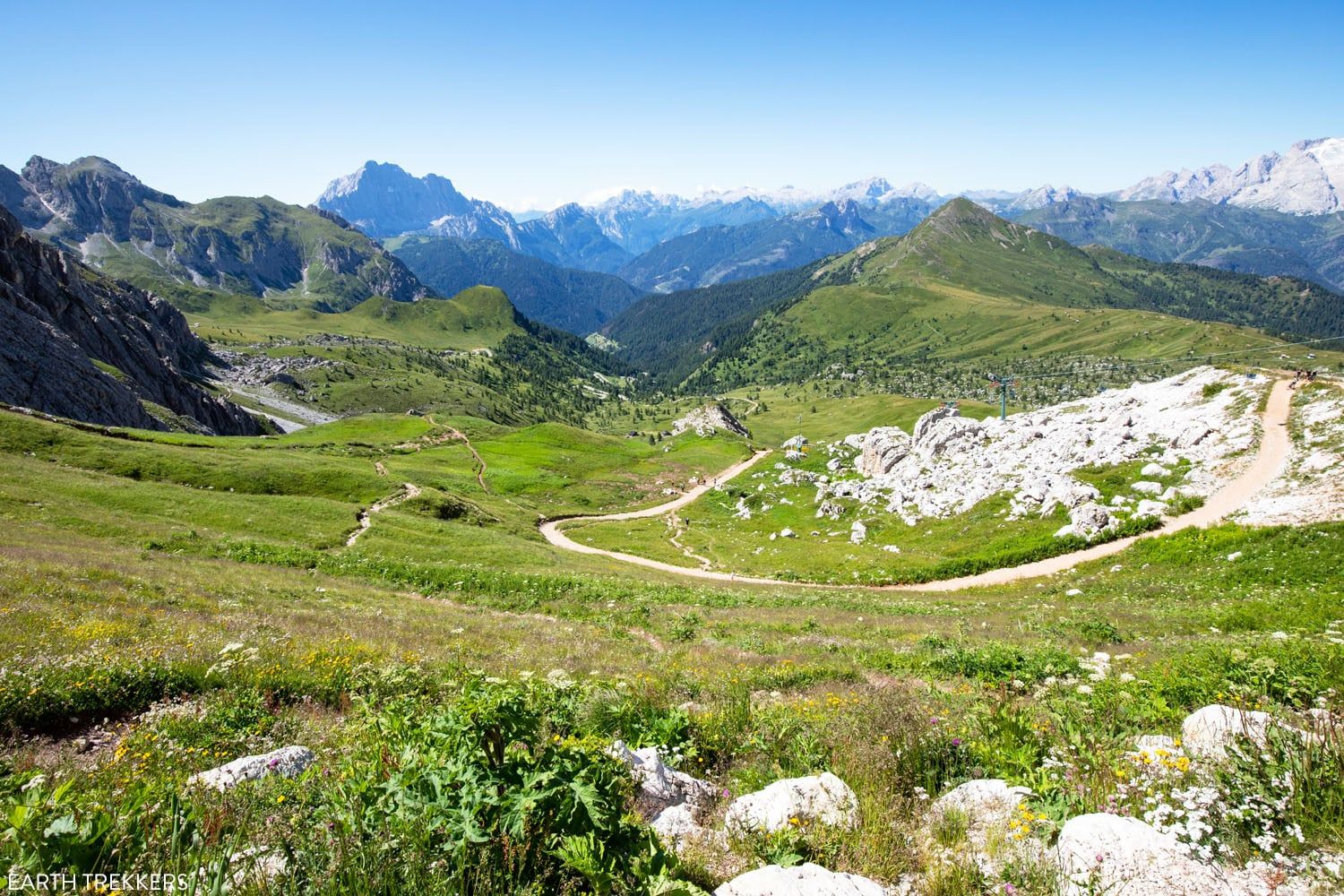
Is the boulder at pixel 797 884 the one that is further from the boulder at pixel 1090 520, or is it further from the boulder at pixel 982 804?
the boulder at pixel 1090 520

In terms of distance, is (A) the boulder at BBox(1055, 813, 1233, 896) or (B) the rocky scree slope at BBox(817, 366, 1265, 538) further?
(B) the rocky scree slope at BBox(817, 366, 1265, 538)

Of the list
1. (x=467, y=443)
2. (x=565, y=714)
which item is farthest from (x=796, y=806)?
(x=467, y=443)

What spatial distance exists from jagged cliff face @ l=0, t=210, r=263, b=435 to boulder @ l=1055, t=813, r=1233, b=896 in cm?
11273

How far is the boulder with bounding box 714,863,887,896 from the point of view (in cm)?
467

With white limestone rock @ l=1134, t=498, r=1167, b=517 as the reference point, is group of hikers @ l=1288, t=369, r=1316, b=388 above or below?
above

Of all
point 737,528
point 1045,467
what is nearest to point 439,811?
point 1045,467

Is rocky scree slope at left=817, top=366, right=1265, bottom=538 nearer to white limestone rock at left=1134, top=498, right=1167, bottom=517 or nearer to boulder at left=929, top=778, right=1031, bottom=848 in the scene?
white limestone rock at left=1134, top=498, right=1167, bottom=517

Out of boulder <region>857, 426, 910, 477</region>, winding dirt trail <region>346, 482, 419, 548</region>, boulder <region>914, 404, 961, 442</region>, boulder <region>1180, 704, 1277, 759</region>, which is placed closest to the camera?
boulder <region>1180, 704, 1277, 759</region>

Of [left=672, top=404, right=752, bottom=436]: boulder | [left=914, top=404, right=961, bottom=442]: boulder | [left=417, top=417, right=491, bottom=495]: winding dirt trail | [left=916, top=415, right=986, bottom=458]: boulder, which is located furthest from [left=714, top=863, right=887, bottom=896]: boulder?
[left=672, top=404, right=752, bottom=436]: boulder

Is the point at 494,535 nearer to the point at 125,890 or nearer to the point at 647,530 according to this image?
the point at 647,530

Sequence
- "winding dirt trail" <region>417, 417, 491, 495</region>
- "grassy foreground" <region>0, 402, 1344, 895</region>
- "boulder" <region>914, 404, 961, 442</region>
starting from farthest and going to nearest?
1. "winding dirt trail" <region>417, 417, 491, 495</region>
2. "boulder" <region>914, 404, 961, 442</region>
3. "grassy foreground" <region>0, 402, 1344, 895</region>

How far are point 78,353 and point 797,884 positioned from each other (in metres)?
132

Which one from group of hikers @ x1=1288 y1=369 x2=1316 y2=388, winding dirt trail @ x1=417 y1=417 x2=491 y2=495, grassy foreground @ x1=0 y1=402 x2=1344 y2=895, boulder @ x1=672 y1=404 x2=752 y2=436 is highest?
group of hikers @ x1=1288 y1=369 x2=1316 y2=388

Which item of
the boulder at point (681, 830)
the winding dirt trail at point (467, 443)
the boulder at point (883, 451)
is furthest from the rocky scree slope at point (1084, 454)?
the winding dirt trail at point (467, 443)
